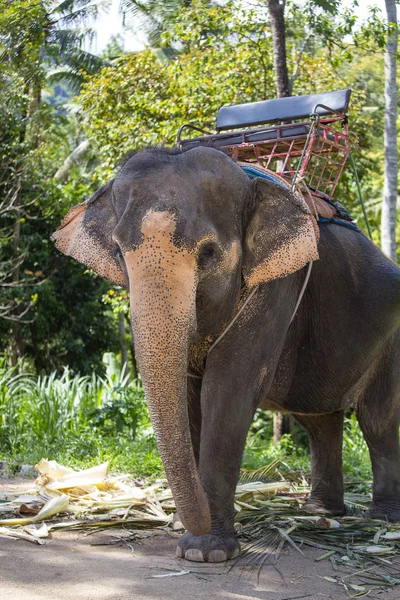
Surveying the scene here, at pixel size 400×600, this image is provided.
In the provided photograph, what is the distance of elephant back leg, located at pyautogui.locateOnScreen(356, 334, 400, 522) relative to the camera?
17.6 ft

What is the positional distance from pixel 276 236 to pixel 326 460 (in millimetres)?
2207

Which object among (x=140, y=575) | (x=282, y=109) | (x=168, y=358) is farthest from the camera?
(x=282, y=109)

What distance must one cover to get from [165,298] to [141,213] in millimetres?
428

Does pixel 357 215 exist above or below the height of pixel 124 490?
below

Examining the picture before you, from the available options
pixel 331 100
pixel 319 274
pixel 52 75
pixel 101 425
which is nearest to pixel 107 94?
pixel 101 425

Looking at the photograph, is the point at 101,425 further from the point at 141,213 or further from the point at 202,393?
the point at 141,213

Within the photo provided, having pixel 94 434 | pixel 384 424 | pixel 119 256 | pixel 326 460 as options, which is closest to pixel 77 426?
pixel 94 434

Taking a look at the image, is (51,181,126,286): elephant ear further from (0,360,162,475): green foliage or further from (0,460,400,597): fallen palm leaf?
(0,360,162,475): green foliage

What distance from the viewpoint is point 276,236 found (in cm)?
416

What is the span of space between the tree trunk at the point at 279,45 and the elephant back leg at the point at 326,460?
4.68m

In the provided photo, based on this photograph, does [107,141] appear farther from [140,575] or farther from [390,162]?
[140,575]

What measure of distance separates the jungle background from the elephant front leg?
9.01 ft

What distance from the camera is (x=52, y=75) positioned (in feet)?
77.8

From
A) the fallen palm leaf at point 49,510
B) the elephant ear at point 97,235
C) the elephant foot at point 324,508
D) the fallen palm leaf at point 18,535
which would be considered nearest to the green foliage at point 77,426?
the elephant foot at point 324,508
